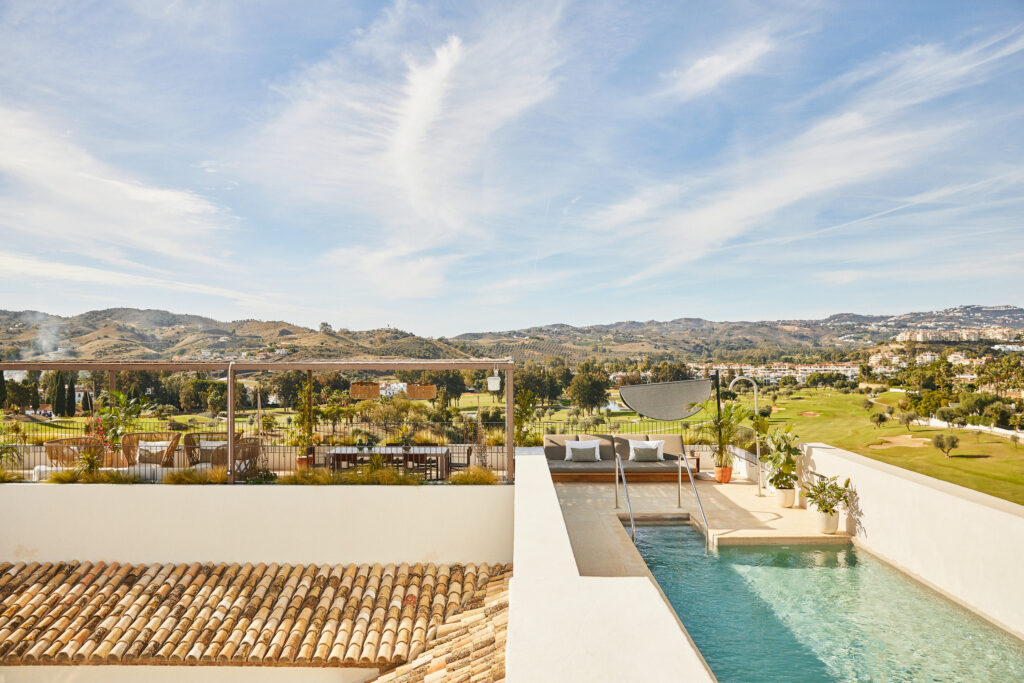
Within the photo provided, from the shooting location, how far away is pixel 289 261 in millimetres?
35688

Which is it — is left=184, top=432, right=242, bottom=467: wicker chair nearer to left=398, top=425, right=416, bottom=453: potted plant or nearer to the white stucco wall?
left=398, top=425, right=416, bottom=453: potted plant

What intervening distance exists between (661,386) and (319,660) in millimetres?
7744

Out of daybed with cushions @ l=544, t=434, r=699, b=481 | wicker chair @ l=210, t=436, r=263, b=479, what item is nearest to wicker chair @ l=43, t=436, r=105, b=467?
wicker chair @ l=210, t=436, r=263, b=479

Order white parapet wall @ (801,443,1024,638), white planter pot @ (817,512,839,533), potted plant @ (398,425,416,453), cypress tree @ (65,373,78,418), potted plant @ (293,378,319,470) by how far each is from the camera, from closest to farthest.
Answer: white parapet wall @ (801,443,1024,638) < white planter pot @ (817,512,839,533) < potted plant @ (398,425,416,453) < potted plant @ (293,378,319,470) < cypress tree @ (65,373,78,418)

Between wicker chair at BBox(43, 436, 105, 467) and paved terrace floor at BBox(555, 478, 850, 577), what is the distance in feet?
26.8

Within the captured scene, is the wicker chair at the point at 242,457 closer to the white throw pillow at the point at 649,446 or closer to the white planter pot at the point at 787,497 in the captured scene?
the white throw pillow at the point at 649,446

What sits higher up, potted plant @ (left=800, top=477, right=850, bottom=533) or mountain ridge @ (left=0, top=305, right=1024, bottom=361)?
mountain ridge @ (left=0, top=305, right=1024, bottom=361)

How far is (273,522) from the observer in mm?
9211

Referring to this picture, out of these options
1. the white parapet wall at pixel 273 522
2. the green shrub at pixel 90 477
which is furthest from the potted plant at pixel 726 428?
the green shrub at pixel 90 477

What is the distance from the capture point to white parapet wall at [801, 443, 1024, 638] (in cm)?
480

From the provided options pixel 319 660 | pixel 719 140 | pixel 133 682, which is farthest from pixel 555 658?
pixel 719 140

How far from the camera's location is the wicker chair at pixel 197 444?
1009 centimetres

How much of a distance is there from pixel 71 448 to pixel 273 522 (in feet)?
13.2

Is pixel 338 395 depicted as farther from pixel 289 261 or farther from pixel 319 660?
pixel 289 261
